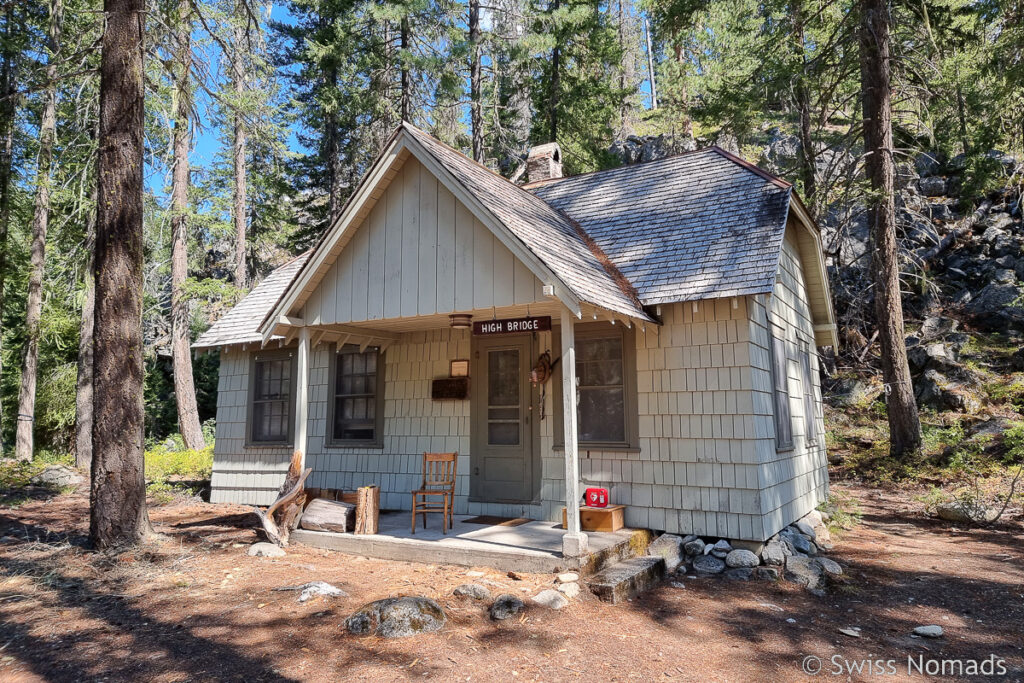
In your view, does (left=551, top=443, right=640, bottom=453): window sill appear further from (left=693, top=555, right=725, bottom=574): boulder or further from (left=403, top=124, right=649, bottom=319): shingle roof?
(left=403, top=124, right=649, bottom=319): shingle roof

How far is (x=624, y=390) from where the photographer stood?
7.60 metres

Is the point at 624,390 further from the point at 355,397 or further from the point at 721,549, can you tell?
the point at 355,397

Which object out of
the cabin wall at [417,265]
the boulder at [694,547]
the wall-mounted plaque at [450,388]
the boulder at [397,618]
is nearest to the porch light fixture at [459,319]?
the cabin wall at [417,265]

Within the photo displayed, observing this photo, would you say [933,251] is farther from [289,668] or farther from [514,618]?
[289,668]

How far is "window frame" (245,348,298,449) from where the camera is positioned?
34.2ft

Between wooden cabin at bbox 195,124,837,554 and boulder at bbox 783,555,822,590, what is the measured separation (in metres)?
0.44

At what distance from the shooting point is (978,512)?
350 inches

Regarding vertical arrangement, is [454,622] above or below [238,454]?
below

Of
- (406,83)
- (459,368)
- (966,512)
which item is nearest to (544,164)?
(459,368)

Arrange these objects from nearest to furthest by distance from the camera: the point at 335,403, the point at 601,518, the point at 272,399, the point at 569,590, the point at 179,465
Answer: the point at 569,590 → the point at 601,518 → the point at 335,403 → the point at 272,399 → the point at 179,465

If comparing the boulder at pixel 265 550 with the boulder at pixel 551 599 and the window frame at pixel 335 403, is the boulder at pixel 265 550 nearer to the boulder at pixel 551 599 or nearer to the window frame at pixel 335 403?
the window frame at pixel 335 403

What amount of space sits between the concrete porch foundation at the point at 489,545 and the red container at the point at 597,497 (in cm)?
36

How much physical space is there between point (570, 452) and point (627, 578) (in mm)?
1250

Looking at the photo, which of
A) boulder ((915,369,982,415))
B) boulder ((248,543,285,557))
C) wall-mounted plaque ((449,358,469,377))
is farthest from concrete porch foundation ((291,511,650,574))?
boulder ((915,369,982,415))
